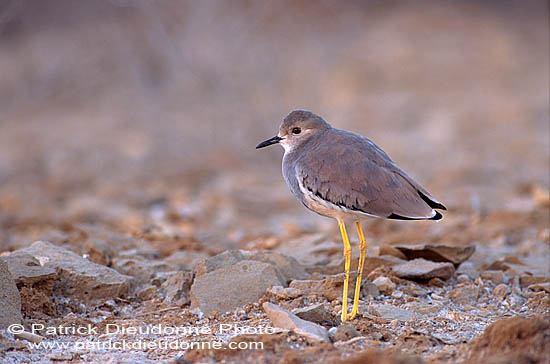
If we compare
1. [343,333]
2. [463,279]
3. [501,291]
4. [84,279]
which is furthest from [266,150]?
[343,333]

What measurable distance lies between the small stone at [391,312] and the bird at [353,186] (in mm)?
161

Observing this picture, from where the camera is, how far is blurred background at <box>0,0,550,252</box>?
10000 millimetres

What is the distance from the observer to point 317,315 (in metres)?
4.46

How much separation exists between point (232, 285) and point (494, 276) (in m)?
2.04

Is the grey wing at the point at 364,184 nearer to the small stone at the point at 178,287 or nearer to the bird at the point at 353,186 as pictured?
the bird at the point at 353,186

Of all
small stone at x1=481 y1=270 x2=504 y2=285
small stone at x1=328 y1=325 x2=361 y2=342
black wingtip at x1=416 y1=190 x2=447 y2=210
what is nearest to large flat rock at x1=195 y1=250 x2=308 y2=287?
small stone at x1=328 y1=325 x2=361 y2=342

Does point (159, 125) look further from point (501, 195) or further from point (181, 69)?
point (501, 195)

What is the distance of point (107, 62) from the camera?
1755cm

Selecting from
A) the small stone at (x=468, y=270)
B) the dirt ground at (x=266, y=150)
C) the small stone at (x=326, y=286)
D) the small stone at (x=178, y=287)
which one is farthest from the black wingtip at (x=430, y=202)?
the small stone at (x=178, y=287)

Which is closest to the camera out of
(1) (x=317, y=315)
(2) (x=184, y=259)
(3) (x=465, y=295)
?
(1) (x=317, y=315)

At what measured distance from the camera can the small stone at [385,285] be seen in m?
5.21

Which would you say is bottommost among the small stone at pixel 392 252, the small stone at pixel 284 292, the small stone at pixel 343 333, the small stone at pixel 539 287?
the small stone at pixel 343 333

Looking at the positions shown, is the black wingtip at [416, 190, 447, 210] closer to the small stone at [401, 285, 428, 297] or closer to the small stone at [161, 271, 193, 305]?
the small stone at [401, 285, 428, 297]

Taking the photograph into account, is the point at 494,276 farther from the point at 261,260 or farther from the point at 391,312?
the point at 261,260
